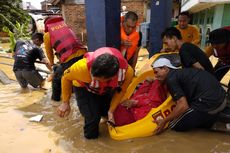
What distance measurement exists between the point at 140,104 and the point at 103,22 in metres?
1.14

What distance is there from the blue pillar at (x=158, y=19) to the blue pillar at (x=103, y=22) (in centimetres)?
222

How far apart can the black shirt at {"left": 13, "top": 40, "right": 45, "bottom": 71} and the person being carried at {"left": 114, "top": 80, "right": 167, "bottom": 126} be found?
2532 mm

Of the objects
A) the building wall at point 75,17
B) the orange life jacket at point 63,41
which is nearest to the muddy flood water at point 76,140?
the orange life jacket at point 63,41

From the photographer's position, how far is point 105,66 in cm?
240

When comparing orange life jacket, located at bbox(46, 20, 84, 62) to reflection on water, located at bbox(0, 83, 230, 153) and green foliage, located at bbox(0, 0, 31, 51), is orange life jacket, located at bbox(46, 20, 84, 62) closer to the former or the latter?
reflection on water, located at bbox(0, 83, 230, 153)

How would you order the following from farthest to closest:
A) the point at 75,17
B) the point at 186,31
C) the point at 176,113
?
the point at 75,17
the point at 186,31
the point at 176,113

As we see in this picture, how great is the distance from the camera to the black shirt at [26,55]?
5148 mm

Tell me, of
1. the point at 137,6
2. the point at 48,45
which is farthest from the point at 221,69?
the point at 137,6

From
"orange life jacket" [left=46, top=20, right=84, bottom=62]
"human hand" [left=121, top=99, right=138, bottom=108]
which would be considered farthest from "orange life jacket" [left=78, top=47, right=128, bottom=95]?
"orange life jacket" [left=46, top=20, right=84, bottom=62]

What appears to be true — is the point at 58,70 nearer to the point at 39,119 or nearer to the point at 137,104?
the point at 39,119

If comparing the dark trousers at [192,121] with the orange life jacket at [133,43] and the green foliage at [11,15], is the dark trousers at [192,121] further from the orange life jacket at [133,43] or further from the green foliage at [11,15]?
the green foliage at [11,15]

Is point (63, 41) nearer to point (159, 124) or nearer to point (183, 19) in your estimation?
point (159, 124)

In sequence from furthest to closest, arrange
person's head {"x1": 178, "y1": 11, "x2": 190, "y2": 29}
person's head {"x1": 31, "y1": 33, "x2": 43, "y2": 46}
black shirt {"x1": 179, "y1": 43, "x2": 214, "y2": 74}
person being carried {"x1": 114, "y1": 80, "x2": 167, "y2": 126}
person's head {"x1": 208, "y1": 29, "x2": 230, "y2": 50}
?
person's head {"x1": 31, "y1": 33, "x2": 43, "y2": 46}, person's head {"x1": 178, "y1": 11, "x2": 190, "y2": 29}, person's head {"x1": 208, "y1": 29, "x2": 230, "y2": 50}, black shirt {"x1": 179, "y1": 43, "x2": 214, "y2": 74}, person being carried {"x1": 114, "y1": 80, "x2": 167, "y2": 126}

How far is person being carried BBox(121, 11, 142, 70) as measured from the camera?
418 cm
